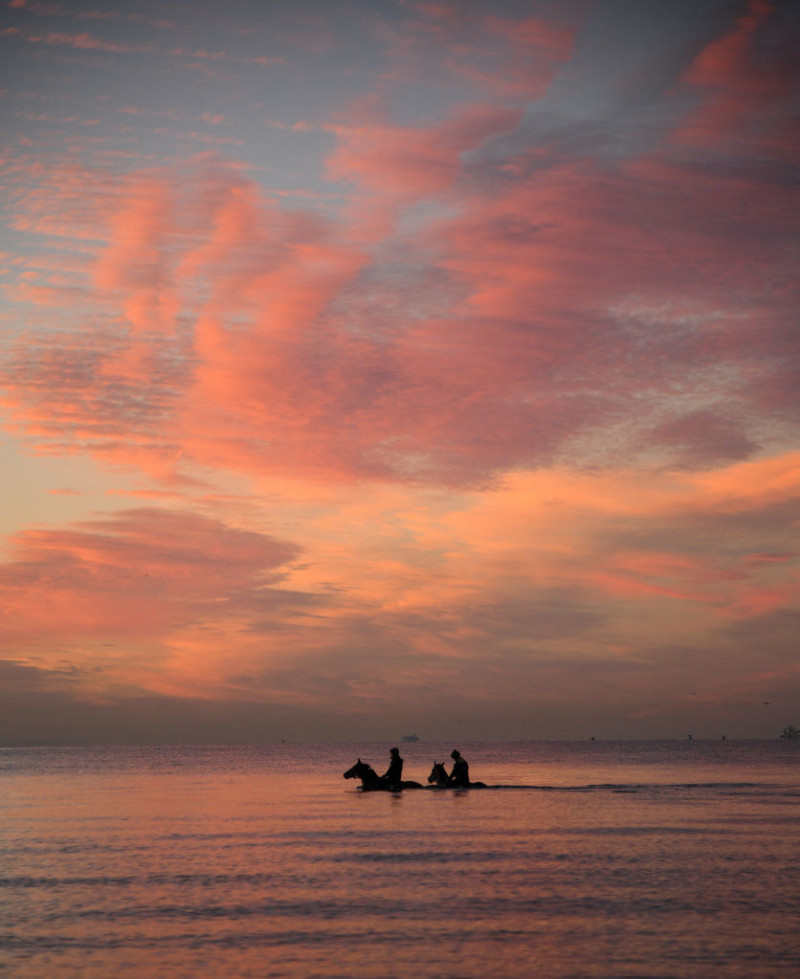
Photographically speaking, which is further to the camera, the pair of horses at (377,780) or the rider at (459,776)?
the rider at (459,776)

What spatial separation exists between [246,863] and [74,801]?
110 feet

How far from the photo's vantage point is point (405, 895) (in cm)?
2491

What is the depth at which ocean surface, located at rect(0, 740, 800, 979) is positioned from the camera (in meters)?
18.5

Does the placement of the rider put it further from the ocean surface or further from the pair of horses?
the ocean surface

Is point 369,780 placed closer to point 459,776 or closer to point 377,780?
point 377,780

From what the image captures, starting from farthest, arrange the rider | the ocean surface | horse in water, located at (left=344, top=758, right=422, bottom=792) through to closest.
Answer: the rider
horse in water, located at (left=344, top=758, right=422, bottom=792)
the ocean surface

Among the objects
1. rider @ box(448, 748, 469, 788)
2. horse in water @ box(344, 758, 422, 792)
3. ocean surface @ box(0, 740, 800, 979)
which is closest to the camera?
ocean surface @ box(0, 740, 800, 979)

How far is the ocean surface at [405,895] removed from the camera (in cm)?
1855

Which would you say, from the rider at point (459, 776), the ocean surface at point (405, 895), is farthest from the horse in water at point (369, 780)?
the ocean surface at point (405, 895)

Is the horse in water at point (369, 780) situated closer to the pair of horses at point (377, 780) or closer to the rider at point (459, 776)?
the pair of horses at point (377, 780)

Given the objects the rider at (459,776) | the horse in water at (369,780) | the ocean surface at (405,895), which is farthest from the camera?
the rider at (459,776)

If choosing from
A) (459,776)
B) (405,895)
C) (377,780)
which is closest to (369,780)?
(377,780)

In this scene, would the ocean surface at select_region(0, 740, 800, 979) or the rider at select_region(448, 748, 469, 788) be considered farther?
the rider at select_region(448, 748, 469, 788)

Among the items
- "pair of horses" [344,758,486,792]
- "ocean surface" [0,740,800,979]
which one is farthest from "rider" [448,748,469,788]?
"ocean surface" [0,740,800,979]
